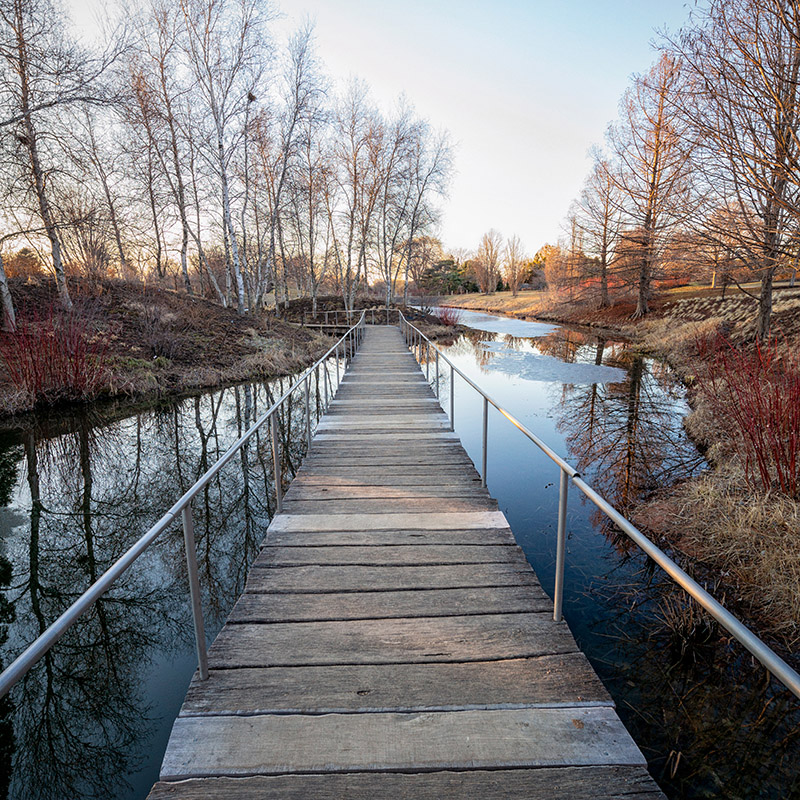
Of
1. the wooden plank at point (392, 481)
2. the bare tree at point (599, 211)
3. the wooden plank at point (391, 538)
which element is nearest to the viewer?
the wooden plank at point (391, 538)

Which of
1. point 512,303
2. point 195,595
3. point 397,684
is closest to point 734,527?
point 397,684

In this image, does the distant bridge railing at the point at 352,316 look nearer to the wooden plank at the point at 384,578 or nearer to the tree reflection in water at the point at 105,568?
the tree reflection in water at the point at 105,568

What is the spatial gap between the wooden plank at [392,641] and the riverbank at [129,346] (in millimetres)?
9781

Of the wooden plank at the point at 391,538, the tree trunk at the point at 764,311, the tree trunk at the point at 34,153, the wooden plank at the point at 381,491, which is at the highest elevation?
the tree trunk at the point at 34,153

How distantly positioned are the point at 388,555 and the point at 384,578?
293mm

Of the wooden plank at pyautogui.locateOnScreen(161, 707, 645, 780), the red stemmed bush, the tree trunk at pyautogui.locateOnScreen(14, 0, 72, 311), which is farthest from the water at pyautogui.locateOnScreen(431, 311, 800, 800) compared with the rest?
the tree trunk at pyautogui.locateOnScreen(14, 0, 72, 311)

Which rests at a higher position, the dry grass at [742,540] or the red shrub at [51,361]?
the red shrub at [51,361]

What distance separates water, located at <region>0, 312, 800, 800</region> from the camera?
277 centimetres

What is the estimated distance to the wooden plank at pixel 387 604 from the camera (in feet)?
8.80

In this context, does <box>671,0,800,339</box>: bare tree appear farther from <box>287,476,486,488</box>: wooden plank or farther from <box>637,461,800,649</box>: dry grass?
<box>287,476,486,488</box>: wooden plank

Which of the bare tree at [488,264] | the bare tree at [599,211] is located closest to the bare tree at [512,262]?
the bare tree at [488,264]

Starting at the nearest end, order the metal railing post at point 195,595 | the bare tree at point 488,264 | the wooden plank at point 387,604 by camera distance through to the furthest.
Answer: the metal railing post at point 195,595
the wooden plank at point 387,604
the bare tree at point 488,264

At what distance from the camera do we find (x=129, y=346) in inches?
509

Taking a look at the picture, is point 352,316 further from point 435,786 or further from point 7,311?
point 435,786
